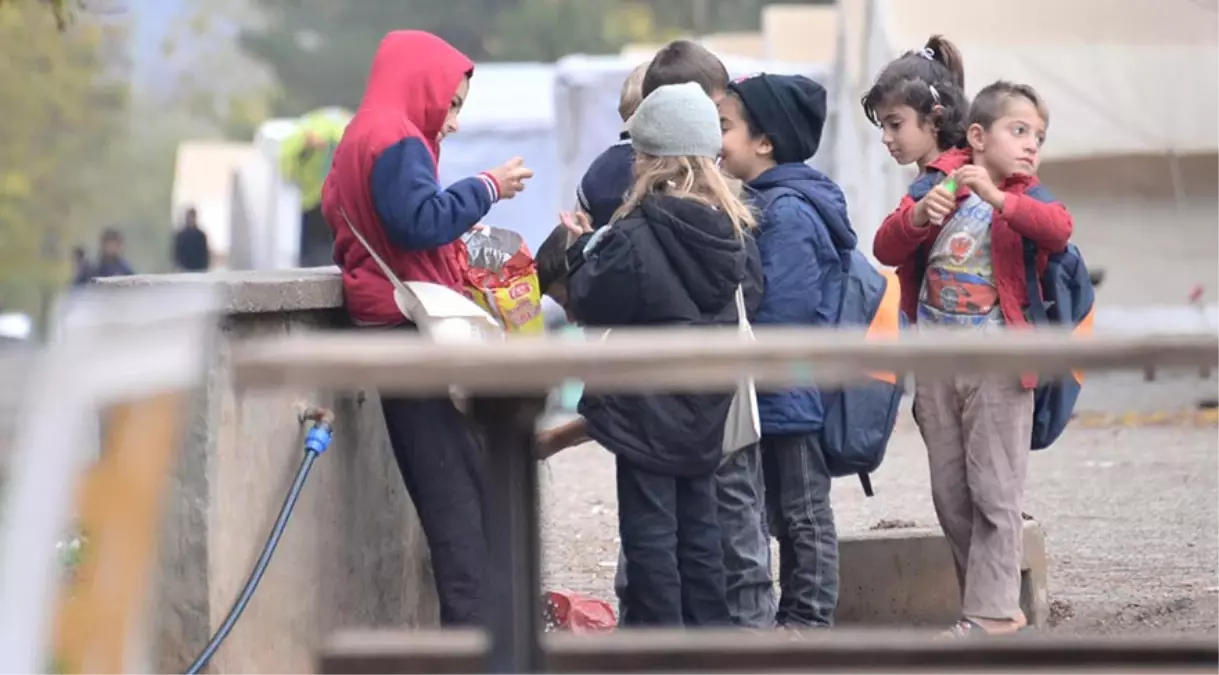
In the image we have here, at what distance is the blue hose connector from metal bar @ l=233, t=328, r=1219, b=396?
8.00 feet

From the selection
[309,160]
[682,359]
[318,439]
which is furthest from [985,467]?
[309,160]

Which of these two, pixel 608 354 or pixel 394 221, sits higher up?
pixel 394 221

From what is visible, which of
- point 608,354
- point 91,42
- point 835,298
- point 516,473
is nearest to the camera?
point 608,354

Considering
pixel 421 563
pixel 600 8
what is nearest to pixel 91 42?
pixel 600 8

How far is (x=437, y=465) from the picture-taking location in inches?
213

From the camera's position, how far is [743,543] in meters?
5.59

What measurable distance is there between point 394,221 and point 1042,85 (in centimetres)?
1048

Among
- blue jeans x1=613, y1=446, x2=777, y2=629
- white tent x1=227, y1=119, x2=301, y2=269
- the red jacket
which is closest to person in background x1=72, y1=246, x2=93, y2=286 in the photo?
white tent x1=227, y1=119, x2=301, y2=269

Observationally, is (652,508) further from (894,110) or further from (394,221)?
(894,110)

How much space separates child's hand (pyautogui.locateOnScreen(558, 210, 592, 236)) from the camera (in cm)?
557

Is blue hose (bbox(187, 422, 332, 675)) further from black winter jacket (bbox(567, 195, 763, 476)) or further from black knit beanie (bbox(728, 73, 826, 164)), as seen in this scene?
black knit beanie (bbox(728, 73, 826, 164))

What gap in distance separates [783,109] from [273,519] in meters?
1.88

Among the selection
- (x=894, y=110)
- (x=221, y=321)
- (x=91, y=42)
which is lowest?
(x=221, y=321)

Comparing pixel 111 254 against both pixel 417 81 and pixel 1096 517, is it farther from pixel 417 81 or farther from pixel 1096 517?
pixel 417 81
